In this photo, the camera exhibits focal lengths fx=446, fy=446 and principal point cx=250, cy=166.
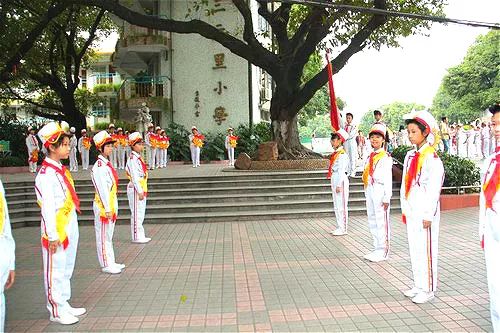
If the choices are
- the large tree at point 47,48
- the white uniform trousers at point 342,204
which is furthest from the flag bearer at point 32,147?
the white uniform trousers at point 342,204

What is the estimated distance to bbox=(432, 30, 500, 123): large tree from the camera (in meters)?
41.6

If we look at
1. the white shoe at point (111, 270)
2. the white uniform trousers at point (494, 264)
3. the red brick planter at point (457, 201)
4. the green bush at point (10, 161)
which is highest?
the green bush at point (10, 161)

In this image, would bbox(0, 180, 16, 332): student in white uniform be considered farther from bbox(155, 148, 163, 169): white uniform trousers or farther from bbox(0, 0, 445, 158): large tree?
bbox(155, 148, 163, 169): white uniform trousers

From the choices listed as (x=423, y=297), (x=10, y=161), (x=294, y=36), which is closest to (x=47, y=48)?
(x=10, y=161)

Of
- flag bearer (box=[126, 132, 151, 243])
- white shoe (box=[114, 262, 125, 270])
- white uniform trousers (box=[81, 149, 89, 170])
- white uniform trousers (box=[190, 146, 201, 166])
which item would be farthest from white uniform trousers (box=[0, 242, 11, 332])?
white uniform trousers (box=[81, 149, 89, 170])

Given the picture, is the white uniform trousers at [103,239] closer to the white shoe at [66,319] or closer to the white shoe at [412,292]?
the white shoe at [66,319]

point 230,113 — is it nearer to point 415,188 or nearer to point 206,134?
point 206,134

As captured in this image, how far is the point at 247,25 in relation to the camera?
48.4ft

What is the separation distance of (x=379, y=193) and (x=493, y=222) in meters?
2.88

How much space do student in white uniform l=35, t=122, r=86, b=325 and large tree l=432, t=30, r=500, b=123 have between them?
42.5 meters

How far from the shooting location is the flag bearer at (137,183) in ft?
27.0

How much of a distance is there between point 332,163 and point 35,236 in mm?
6578

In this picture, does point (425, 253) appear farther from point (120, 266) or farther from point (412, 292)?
point (120, 266)

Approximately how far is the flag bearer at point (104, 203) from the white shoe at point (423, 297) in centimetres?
409
